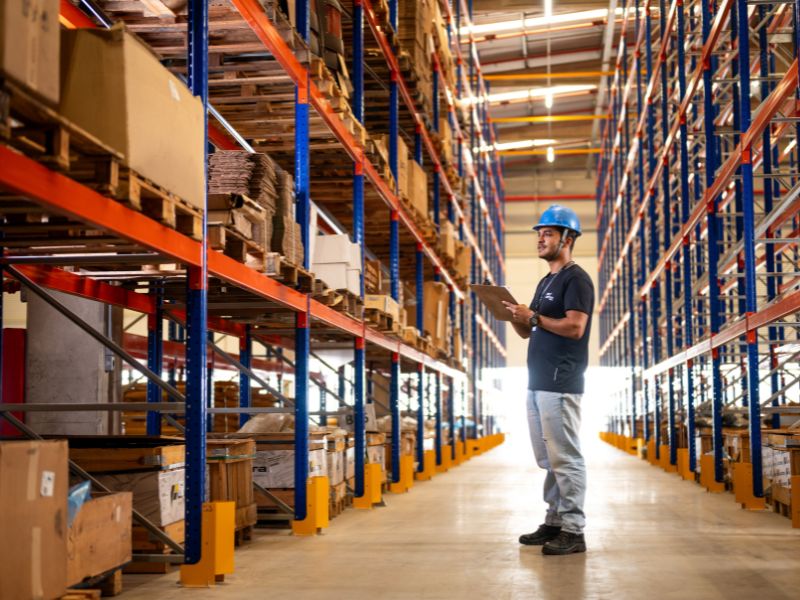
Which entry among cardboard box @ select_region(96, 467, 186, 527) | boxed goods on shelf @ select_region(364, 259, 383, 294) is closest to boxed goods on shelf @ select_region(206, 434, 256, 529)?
cardboard box @ select_region(96, 467, 186, 527)

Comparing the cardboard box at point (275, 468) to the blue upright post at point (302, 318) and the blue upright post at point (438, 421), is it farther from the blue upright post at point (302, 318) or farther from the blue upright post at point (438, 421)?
the blue upright post at point (438, 421)

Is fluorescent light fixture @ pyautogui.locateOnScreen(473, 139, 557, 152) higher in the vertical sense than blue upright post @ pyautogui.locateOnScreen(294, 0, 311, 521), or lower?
higher

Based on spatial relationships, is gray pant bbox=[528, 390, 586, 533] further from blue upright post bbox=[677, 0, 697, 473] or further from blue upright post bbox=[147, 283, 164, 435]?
blue upright post bbox=[677, 0, 697, 473]

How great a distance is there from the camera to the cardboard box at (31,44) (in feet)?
10.5

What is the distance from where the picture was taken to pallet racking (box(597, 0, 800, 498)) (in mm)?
9281

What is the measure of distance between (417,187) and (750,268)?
464cm

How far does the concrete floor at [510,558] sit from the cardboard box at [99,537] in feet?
1.26

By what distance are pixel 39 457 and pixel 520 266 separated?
35467mm

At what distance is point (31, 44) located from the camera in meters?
3.36

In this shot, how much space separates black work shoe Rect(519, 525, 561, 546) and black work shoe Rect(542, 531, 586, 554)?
0.33 metres

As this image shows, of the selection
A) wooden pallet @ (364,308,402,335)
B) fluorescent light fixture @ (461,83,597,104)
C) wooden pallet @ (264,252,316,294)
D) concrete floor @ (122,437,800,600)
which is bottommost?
concrete floor @ (122,437,800,600)

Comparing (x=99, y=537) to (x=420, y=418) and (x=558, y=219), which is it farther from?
(x=420, y=418)

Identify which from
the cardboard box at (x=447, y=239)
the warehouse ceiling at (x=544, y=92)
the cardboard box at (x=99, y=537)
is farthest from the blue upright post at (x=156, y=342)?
the warehouse ceiling at (x=544, y=92)

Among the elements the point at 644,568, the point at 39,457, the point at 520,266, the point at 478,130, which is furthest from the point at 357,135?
the point at 520,266
